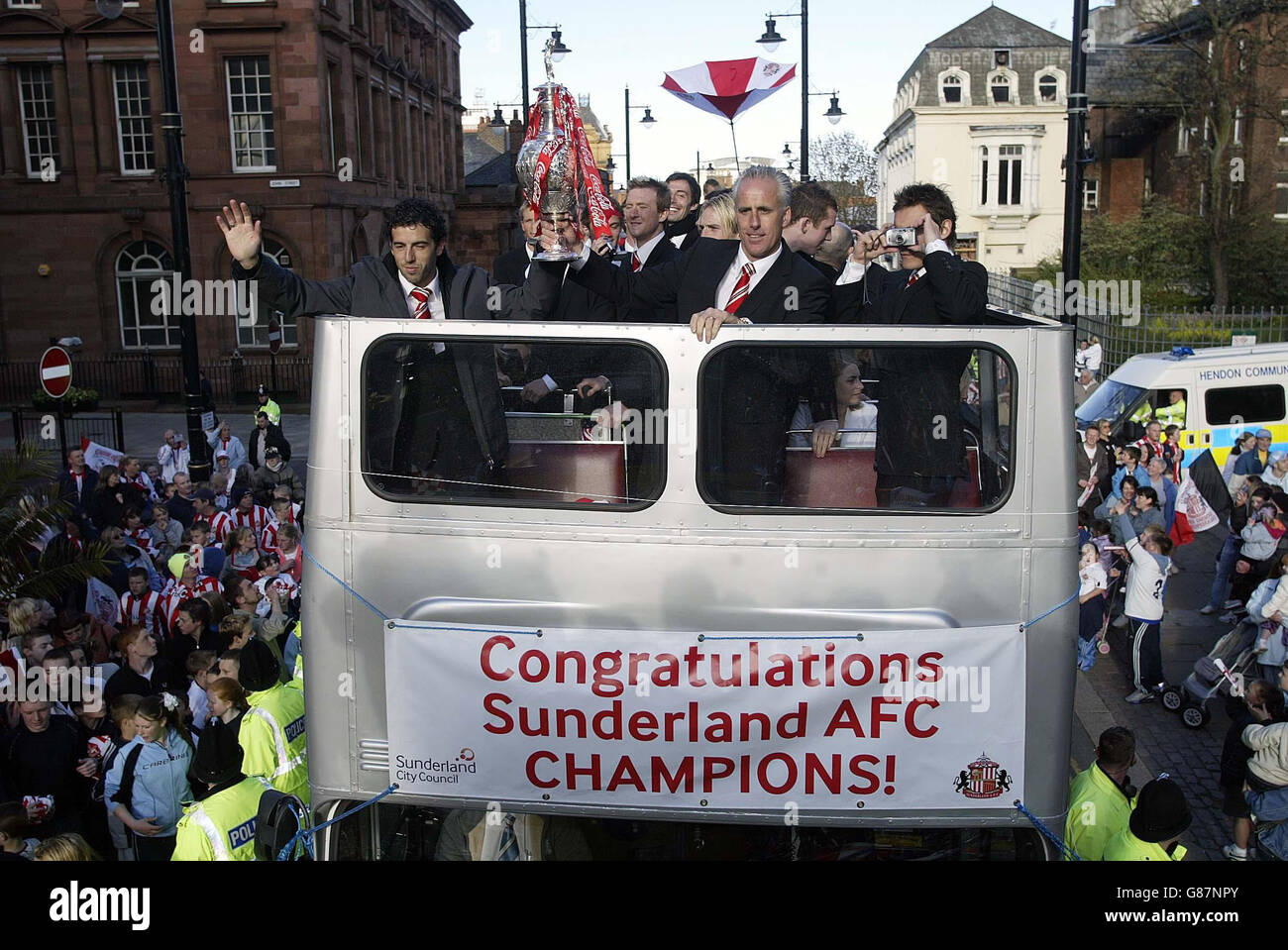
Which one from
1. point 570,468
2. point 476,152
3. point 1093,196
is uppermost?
point 476,152

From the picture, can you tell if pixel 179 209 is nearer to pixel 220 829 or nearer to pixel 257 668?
Answer: pixel 257 668

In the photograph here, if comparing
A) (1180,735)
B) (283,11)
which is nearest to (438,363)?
(1180,735)

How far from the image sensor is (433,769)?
14.8 ft

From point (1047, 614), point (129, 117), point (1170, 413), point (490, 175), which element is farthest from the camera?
point (490, 175)

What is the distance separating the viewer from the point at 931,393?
14.7 ft

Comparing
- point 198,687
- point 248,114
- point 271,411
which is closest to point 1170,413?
point 271,411

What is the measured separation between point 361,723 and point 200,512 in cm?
887

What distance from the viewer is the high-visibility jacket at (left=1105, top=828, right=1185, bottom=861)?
489 cm

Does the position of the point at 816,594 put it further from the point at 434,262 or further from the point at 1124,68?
the point at 1124,68

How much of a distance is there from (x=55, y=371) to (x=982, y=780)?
14426 mm

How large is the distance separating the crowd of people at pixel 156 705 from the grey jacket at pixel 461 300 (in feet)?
7.68

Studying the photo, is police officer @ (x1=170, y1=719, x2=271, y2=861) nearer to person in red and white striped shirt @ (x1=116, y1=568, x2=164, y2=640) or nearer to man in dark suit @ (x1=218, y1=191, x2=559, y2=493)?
man in dark suit @ (x1=218, y1=191, x2=559, y2=493)

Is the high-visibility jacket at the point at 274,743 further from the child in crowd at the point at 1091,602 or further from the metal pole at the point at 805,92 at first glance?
the metal pole at the point at 805,92

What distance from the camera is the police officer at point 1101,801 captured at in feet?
17.4
